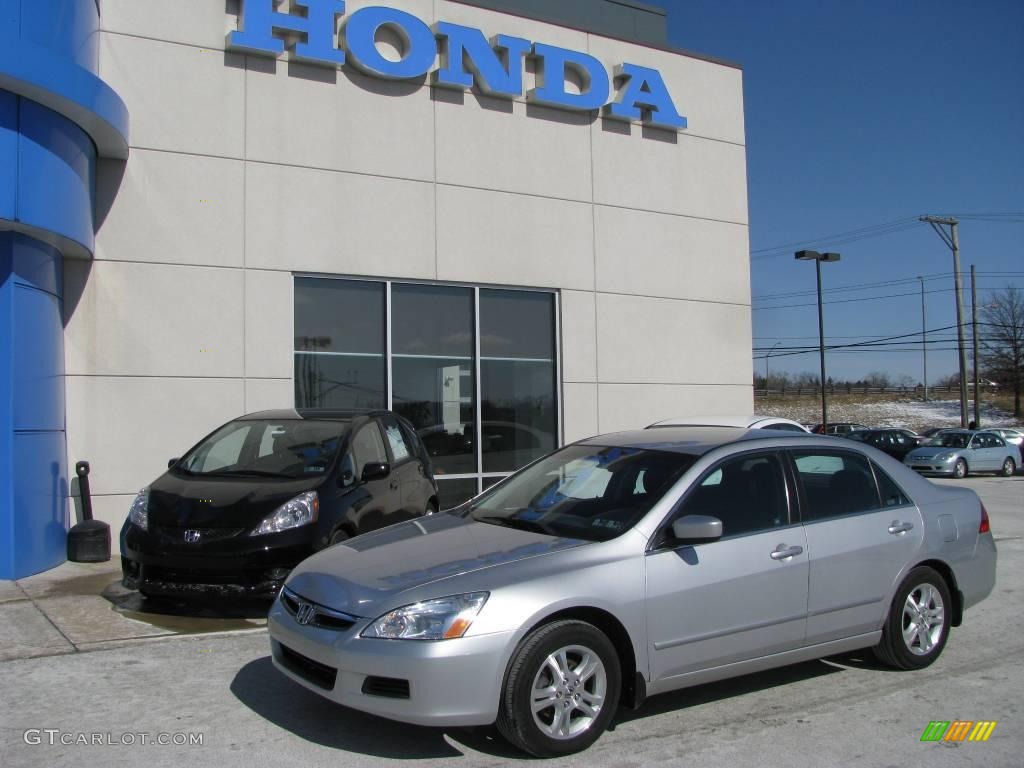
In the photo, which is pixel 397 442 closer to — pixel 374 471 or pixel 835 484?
pixel 374 471

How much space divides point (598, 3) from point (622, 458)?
37.0 feet

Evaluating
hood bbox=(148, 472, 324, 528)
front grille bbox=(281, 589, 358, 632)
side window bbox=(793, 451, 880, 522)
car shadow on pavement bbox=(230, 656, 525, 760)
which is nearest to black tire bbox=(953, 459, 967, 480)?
side window bbox=(793, 451, 880, 522)

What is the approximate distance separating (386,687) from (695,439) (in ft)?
8.36

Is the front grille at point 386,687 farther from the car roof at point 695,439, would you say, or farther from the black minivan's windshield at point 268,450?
the black minivan's windshield at point 268,450

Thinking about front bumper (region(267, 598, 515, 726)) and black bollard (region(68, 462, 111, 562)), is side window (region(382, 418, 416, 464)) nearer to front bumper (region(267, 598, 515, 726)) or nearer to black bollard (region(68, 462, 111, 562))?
black bollard (region(68, 462, 111, 562))

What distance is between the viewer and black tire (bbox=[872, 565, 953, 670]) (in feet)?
18.6

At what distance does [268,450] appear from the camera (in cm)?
817

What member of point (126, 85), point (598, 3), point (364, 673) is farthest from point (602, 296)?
point (364, 673)

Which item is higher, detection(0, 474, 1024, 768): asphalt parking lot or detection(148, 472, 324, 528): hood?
detection(148, 472, 324, 528): hood

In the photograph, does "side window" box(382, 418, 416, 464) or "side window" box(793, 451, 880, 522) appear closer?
"side window" box(793, 451, 880, 522)

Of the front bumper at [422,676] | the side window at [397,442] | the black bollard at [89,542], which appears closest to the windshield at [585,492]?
the front bumper at [422,676]

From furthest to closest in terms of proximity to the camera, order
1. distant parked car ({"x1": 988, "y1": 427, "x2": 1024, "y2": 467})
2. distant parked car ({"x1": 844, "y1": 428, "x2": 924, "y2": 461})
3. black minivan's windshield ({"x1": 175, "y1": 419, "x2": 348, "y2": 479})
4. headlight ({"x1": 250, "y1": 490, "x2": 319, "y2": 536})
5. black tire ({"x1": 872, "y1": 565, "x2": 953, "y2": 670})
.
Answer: distant parked car ({"x1": 844, "y1": 428, "x2": 924, "y2": 461}) < distant parked car ({"x1": 988, "y1": 427, "x2": 1024, "y2": 467}) < black minivan's windshield ({"x1": 175, "y1": 419, "x2": 348, "y2": 479}) < headlight ({"x1": 250, "y1": 490, "x2": 319, "y2": 536}) < black tire ({"x1": 872, "y1": 565, "x2": 953, "y2": 670})

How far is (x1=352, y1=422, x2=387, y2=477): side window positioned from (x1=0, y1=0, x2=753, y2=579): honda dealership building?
7.31 feet

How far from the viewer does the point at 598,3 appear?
14.8 meters
